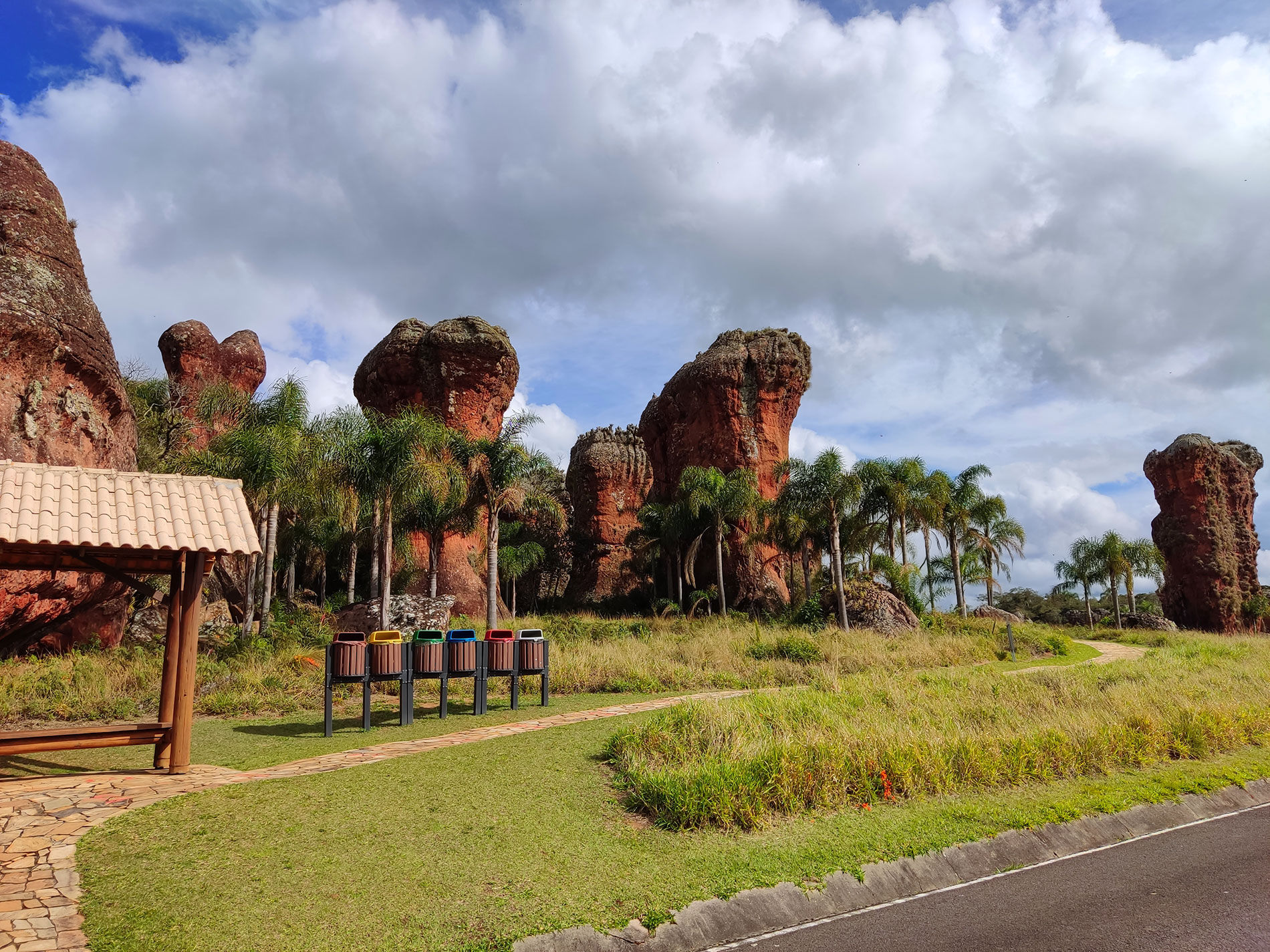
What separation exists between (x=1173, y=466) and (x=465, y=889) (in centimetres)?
4996

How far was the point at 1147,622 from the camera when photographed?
1522 inches

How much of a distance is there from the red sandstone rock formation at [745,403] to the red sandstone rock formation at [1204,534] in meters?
22.5

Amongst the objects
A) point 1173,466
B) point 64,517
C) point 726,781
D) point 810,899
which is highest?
point 1173,466

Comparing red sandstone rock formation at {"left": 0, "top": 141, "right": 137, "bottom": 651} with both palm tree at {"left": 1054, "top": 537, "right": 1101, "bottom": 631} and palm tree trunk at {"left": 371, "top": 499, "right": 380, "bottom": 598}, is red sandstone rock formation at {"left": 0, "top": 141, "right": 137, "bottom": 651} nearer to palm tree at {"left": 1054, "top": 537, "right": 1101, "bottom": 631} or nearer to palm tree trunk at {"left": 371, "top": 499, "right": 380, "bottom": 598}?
palm tree trunk at {"left": 371, "top": 499, "right": 380, "bottom": 598}

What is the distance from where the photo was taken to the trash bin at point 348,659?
9797 millimetres

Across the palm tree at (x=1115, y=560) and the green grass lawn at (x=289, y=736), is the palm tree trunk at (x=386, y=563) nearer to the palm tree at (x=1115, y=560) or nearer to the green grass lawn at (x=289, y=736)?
the green grass lawn at (x=289, y=736)

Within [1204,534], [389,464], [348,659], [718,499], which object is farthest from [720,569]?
[1204,534]

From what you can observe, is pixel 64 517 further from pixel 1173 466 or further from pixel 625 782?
pixel 1173 466

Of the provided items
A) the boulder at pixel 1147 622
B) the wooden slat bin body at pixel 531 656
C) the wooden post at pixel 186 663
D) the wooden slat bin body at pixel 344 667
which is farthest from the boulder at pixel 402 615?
the boulder at pixel 1147 622

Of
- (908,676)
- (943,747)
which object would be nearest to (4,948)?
(943,747)

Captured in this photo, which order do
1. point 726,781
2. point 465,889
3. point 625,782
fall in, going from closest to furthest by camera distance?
point 465,889 < point 726,781 < point 625,782

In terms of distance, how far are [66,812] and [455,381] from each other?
29.3 m

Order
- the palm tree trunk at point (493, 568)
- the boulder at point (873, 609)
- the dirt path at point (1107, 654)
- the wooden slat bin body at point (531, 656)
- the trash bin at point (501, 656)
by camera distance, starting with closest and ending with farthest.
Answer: the trash bin at point (501, 656)
the wooden slat bin body at point (531, 656)
the dirt path at point (1107, 654)
the palm tree trunk at point (493, 568)
the boulder at point (873, 609)

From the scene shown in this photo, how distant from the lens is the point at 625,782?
7215 mm
